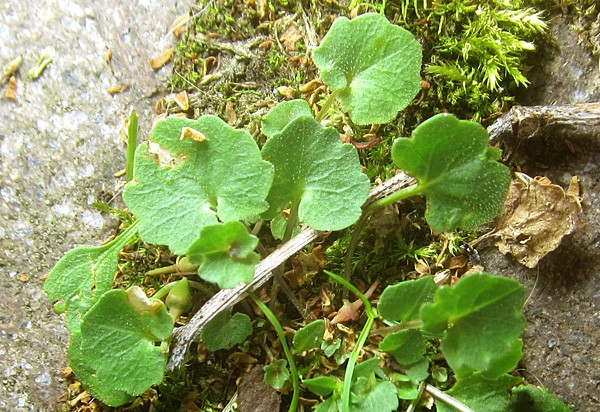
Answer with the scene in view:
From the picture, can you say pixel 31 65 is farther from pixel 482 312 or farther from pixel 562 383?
pixel 562 383

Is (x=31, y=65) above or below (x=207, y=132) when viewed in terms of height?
above

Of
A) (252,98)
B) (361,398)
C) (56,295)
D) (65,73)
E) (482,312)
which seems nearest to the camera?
(482,312)

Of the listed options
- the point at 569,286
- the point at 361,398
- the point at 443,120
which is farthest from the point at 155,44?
the point at 569,286

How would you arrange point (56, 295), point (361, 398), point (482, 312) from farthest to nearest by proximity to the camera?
point (56, 295)
point (361, 398)
point (482, 312)

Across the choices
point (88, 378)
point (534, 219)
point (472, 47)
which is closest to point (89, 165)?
point (88, 378)

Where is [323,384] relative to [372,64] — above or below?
below

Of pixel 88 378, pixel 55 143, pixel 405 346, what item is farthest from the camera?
pixel 55 143

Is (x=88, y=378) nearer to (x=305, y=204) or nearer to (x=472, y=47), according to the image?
(x=305, y=204)
